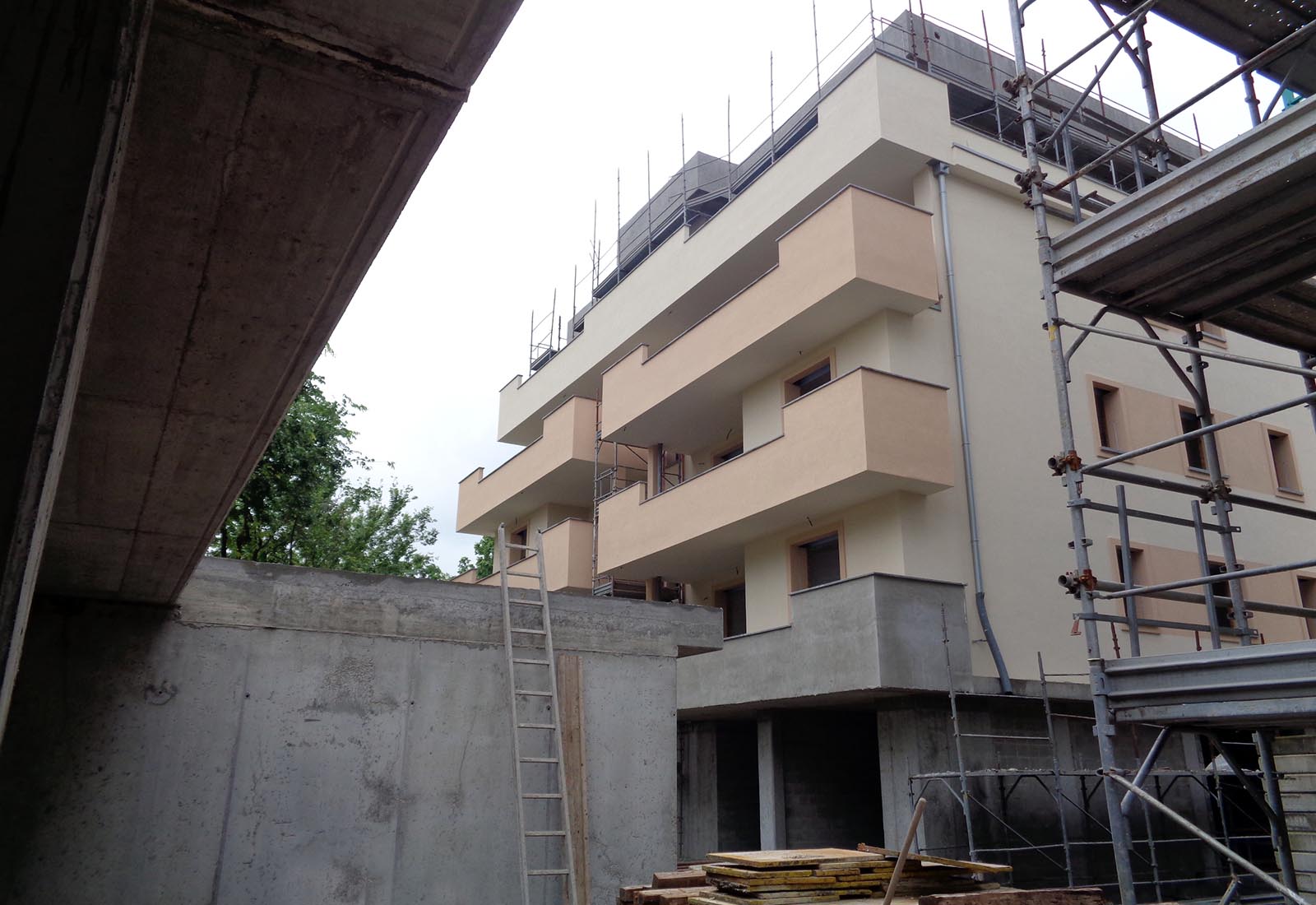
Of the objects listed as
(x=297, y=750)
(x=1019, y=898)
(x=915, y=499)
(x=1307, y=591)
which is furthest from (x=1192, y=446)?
(x=297, y=750)

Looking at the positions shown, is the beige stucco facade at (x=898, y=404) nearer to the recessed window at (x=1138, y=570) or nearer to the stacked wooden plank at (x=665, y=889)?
the recessed window at (x=1138, y=570)

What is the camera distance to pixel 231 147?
2896 mm

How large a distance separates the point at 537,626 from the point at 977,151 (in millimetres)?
11610

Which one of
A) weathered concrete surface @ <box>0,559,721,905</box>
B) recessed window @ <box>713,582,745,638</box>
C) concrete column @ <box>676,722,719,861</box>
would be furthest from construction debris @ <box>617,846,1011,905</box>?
recessed window @ <box>713,582,745,638</box>

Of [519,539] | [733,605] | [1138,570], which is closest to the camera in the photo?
[1138,570]

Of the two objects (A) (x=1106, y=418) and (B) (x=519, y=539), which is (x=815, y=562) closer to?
(A) (x=1106, y=418)

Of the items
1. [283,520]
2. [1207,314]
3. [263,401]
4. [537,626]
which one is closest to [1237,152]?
[1207,314]

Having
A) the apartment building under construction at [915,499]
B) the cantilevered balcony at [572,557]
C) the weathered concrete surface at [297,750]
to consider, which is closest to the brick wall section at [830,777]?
the apartment building under construction at [915,499]

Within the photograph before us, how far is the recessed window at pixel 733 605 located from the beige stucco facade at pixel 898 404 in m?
0.12

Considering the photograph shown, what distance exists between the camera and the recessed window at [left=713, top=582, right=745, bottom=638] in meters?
19.2

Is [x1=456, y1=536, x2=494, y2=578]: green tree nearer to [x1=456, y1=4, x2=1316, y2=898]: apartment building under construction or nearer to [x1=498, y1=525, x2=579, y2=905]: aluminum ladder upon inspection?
[x1=456, y1=4, x2=1316, y2=898]: apartment building under construction

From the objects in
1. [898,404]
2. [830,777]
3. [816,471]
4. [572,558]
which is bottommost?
[830,777]

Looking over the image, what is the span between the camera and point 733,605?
63.6ft

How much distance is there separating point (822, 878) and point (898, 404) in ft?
27.3
